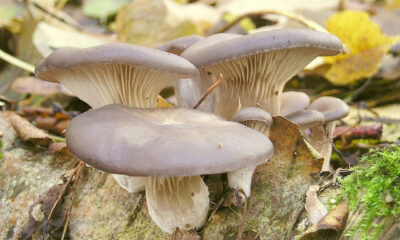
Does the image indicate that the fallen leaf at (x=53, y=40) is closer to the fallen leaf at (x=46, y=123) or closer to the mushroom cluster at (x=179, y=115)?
the fallen leaf at (x=46, y=123)

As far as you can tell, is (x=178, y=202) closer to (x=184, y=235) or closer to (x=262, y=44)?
(x=184, y=235)

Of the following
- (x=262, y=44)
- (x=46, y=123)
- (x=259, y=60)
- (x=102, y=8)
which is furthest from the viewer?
(x=102, y=8)

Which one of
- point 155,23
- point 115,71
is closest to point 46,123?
point 115,71

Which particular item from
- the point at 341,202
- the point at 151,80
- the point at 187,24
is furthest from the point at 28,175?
the point at 187,24

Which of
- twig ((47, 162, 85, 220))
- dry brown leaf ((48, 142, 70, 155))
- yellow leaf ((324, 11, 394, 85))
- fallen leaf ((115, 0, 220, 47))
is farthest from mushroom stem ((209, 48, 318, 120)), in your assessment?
fallen leaf ((115, 0, 220, 47))

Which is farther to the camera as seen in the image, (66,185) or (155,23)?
(155,23)

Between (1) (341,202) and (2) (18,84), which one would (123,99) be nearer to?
(1) (341,202)
